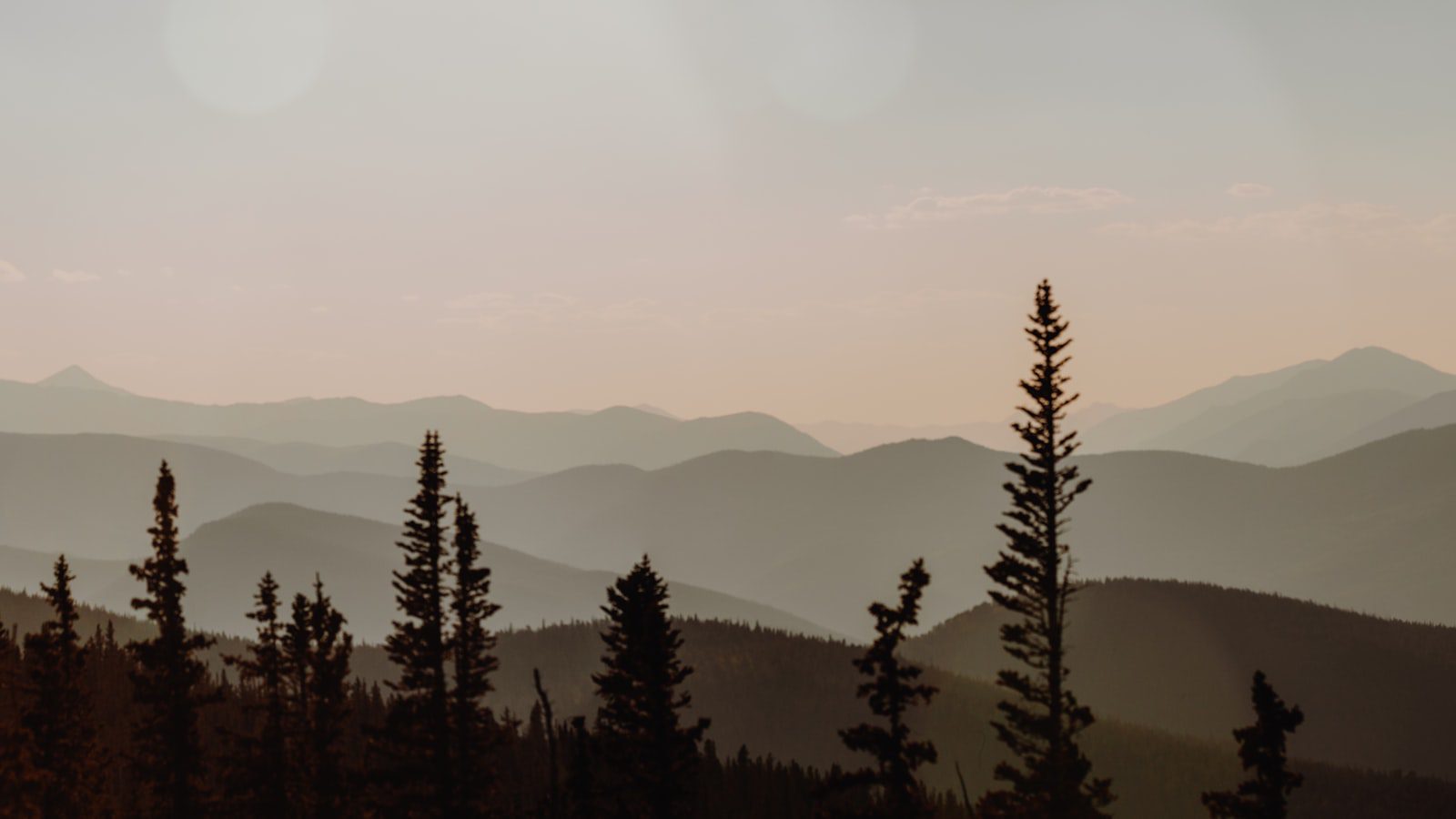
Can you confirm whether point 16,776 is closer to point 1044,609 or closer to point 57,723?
point 57,723

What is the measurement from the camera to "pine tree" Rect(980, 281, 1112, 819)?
4062 cm

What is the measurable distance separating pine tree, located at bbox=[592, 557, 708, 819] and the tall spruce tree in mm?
9306

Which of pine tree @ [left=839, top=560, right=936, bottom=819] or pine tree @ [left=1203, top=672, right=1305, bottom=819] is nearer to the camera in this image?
pine tree @ [left=839, top=560, right=936, bottom=819]

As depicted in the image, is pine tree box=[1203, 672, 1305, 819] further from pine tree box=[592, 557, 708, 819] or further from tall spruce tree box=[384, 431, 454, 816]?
tall spruce tree box=[384, 431, 454, 816]

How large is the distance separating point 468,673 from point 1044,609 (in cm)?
2085

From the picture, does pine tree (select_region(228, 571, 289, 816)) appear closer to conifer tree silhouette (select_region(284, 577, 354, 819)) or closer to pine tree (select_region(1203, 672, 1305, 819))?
conifer tree silhouette (select_region(284, 577, 354, 819))

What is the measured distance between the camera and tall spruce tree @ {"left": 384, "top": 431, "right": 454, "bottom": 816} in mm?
47719

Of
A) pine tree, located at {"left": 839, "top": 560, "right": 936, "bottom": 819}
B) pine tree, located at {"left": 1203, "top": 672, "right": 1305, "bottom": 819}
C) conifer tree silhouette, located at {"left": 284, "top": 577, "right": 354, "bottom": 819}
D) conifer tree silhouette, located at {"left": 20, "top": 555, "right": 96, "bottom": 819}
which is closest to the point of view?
pine tree, located at {"left": 839, "top": 560, "right": 936, "bottom": 819}

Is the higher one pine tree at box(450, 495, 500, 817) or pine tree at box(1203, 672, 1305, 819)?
pine tree at box(450, 495, 500, 817)

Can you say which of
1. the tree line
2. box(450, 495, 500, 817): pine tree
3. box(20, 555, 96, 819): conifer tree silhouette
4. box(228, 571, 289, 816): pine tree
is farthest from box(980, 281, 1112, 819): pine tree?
box(20, 555, 96, 819): conifer tree silhouette

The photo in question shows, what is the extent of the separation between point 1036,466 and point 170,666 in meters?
32.0

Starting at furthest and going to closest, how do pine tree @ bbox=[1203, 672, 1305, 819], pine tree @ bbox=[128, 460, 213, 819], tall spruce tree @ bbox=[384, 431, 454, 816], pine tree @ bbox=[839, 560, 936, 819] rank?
pine tree @ bbox=[128, 460, 213, 819]
tall spruce tree @ bbox=[384, 431, 454, 816]
pine tree @ bbox=[1203, 672, 1305, 819]
pine tree @ bbox=[839, 560, 936, 819]

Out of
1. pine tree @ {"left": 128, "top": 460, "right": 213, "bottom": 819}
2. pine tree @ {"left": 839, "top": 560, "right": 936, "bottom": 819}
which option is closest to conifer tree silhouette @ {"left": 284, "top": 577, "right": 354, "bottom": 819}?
pine tree @ {"left": 128, "top": 460, "right": 213, "bottom": 819}

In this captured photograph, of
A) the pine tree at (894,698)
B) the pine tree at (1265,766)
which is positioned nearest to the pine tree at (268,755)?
the pine tree at (894,698)
